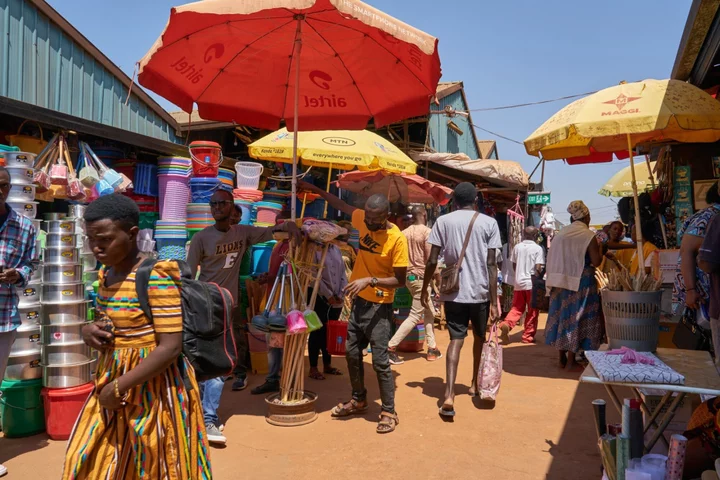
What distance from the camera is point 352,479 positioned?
3715 millimetres

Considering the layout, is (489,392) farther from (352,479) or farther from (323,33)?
(323,33)

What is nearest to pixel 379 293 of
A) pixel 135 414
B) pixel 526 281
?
pixel 135 414

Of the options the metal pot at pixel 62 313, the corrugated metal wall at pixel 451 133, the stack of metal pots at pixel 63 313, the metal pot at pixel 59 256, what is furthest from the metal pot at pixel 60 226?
the corrugated metal wall at pixel 451 133

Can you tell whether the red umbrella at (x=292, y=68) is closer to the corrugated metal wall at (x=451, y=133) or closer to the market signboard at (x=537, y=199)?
the corrugated metal wall at (x=451, y=133)

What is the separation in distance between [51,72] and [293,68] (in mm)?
5910

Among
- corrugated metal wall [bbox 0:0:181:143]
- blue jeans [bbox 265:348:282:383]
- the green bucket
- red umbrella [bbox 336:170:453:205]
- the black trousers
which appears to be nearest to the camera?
the green bucket

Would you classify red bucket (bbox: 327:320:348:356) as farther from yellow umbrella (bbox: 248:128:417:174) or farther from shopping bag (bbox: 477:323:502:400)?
yellow umbrella (bbox: 248:128:417:174)

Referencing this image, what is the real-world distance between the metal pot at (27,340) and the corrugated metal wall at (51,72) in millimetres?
5375

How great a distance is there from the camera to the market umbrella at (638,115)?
4.95m

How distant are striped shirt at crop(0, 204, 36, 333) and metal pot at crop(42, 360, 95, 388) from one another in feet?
2.28

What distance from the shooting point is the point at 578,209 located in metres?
6.57

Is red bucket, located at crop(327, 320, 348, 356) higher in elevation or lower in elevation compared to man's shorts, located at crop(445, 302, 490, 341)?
lower

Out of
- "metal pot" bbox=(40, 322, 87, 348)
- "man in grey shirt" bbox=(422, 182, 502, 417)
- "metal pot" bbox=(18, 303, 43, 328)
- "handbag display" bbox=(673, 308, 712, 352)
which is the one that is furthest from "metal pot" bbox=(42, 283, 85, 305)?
"handbag display" bbox=(673, 308, 712, 352)

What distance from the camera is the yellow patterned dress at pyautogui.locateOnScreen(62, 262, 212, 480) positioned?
2.26 meters
